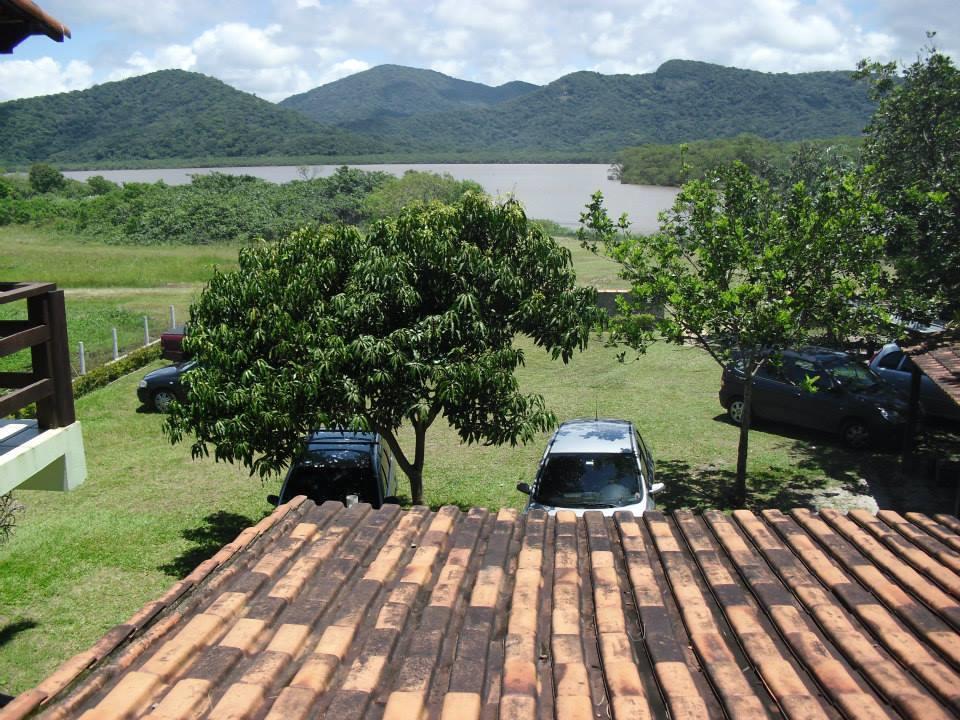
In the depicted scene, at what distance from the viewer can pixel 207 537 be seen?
12398 millimetres

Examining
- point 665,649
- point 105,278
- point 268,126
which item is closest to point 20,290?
point 665,649

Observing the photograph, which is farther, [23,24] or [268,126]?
[268,126]

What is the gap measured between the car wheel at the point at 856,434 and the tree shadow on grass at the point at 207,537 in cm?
1032

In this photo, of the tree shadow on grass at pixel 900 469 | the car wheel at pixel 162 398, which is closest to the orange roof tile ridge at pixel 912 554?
the tree shadow on grass at pixel 900 469

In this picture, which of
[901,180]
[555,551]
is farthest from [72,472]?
[901,180]

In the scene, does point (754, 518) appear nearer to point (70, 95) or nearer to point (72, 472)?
point (72, 472)

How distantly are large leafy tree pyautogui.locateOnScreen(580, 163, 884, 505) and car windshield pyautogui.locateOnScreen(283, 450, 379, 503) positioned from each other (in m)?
4.03

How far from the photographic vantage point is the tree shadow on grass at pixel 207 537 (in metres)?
11.5

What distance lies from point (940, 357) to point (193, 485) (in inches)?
483

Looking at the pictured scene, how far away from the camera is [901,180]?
53.9ft

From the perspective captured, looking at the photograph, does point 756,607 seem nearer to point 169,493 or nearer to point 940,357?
point 940,357

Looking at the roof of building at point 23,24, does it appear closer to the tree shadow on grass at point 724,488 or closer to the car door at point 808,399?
the tree shadow on grass at point 724,488

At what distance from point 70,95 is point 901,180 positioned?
20373cm

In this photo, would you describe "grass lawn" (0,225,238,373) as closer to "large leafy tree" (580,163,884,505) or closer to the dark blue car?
"large leafy tree" (580,163,884,505)
